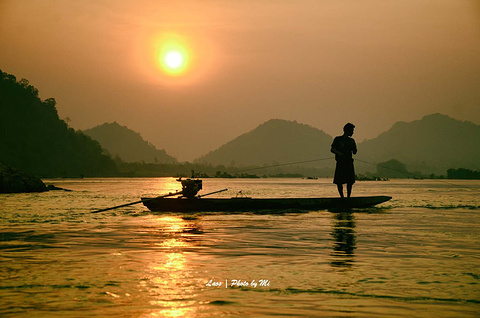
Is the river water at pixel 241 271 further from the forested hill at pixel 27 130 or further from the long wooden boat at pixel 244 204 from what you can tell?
the forested hill at pixel 27 130

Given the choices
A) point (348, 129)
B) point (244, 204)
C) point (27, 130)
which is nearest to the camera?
point (348, 129)

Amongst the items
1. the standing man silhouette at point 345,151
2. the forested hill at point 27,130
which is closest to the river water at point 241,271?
the standing man silhouette at point 345,151

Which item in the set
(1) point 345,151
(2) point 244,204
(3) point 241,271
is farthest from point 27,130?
(3) point 241,271

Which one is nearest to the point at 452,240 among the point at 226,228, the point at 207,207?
the point at 226,228

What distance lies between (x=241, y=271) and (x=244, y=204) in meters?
15.4

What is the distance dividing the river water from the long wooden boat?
584cm

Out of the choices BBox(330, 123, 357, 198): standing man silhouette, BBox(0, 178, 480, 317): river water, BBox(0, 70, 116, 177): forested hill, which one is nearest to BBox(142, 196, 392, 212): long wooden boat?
BBox(330, 123, 357, 198): standing man silhouette

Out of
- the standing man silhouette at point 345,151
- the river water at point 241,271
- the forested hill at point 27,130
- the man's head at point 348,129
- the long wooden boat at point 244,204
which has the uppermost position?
the forested hill at point 27,130

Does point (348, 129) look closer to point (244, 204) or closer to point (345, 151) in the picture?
point (345, 151)

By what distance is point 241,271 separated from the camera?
35.0 feet

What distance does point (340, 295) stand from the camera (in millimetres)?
8602

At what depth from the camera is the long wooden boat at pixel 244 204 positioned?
25.7m

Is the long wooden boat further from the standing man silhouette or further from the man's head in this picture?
the man's head

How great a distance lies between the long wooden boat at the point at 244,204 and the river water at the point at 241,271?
584 cm
